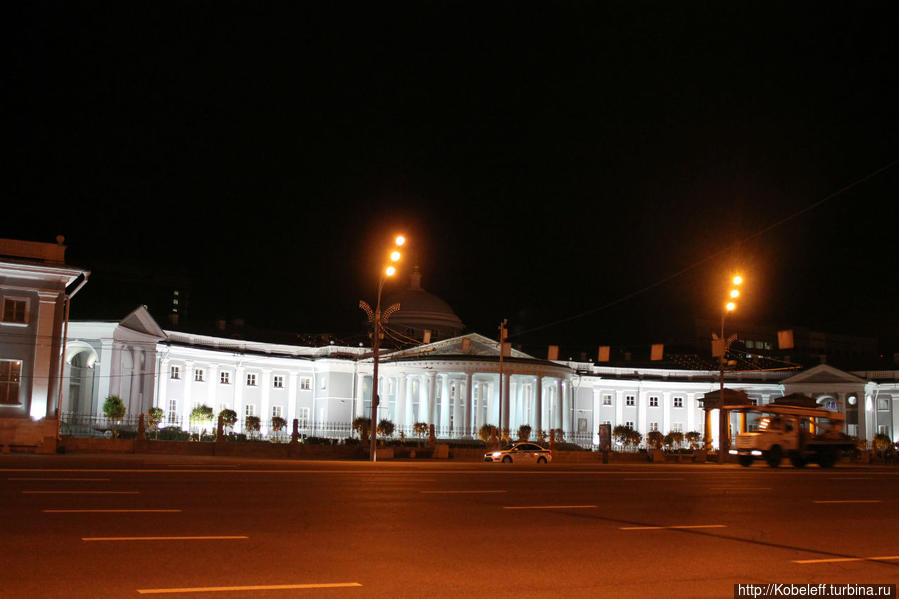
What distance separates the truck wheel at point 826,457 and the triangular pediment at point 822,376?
2702 inches

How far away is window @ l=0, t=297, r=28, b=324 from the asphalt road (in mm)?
31444

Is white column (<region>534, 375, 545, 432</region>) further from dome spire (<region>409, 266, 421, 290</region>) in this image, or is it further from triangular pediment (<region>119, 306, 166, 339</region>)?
triangular pediment (<region>119, 306, 166, 339</region>)

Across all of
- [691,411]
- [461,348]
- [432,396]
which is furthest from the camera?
[691,411]

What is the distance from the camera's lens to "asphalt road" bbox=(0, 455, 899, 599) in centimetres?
1052

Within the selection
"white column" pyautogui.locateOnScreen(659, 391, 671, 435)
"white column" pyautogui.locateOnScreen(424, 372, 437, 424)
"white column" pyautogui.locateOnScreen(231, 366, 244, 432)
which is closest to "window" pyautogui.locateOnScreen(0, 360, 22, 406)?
"white column" pyautogui.locateOnScreen(231, 366, 244, 432)

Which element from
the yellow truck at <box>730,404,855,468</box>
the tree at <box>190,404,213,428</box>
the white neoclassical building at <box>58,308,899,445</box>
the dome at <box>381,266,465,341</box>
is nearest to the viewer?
the yellow truck at <box>730,404,855,468</box>

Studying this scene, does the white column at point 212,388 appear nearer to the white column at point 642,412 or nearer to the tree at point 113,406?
the tree at point 113,406

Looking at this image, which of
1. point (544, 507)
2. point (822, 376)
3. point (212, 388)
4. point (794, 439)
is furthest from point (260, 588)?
point (822, 376)

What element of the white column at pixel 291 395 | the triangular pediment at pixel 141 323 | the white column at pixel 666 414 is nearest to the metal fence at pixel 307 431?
the white column at pixel 291 395

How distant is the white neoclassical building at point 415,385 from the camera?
3118 inches

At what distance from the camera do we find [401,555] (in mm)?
12414

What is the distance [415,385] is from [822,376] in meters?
46.1

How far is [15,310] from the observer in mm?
51500

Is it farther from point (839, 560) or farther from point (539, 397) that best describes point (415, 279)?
point (839, 560)
